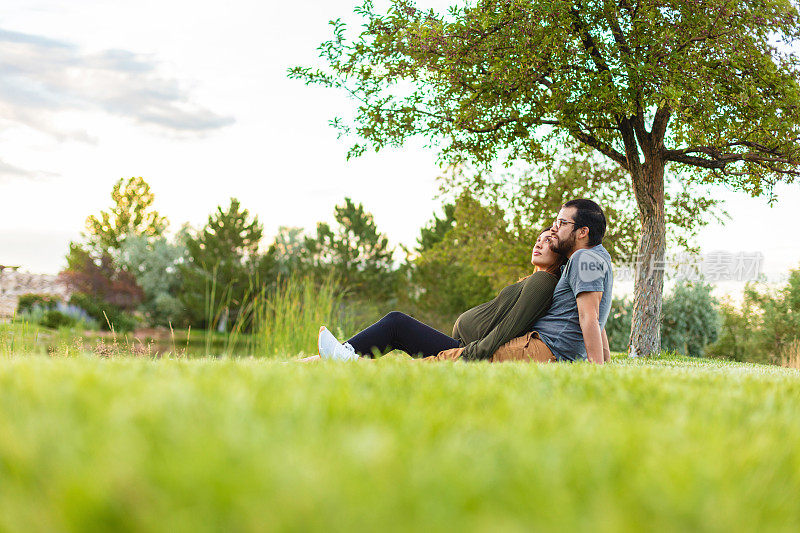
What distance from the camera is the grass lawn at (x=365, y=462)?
37.2 inches

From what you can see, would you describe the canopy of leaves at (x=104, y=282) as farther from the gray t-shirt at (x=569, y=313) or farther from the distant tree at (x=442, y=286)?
the gray t-shirt at (x=569, y=313)

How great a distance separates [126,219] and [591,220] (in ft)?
212

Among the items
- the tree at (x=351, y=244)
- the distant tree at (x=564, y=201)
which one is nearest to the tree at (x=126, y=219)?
the tree at (x=351, y=244)

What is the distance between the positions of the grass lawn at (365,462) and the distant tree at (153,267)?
2104 inches

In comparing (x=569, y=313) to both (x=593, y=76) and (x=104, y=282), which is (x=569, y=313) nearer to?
(x=593, y=76)

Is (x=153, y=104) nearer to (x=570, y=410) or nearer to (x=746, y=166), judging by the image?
(x=746, y=166)

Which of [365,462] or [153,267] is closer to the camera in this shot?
[365,462]

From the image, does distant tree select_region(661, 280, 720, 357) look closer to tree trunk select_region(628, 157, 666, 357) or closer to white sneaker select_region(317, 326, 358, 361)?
tree trunk select_region(628, 157, 666, 357)

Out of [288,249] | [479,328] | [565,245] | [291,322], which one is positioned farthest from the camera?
[288,249]

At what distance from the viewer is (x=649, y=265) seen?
12398 mm

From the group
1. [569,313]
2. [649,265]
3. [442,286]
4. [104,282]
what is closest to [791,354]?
[649,265]

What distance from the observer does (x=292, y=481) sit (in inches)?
38.6

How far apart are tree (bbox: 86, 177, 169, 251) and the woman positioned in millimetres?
59737

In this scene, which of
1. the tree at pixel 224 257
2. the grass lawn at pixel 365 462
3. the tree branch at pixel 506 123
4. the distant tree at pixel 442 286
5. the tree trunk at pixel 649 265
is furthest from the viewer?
the tree at pixel 224 257
